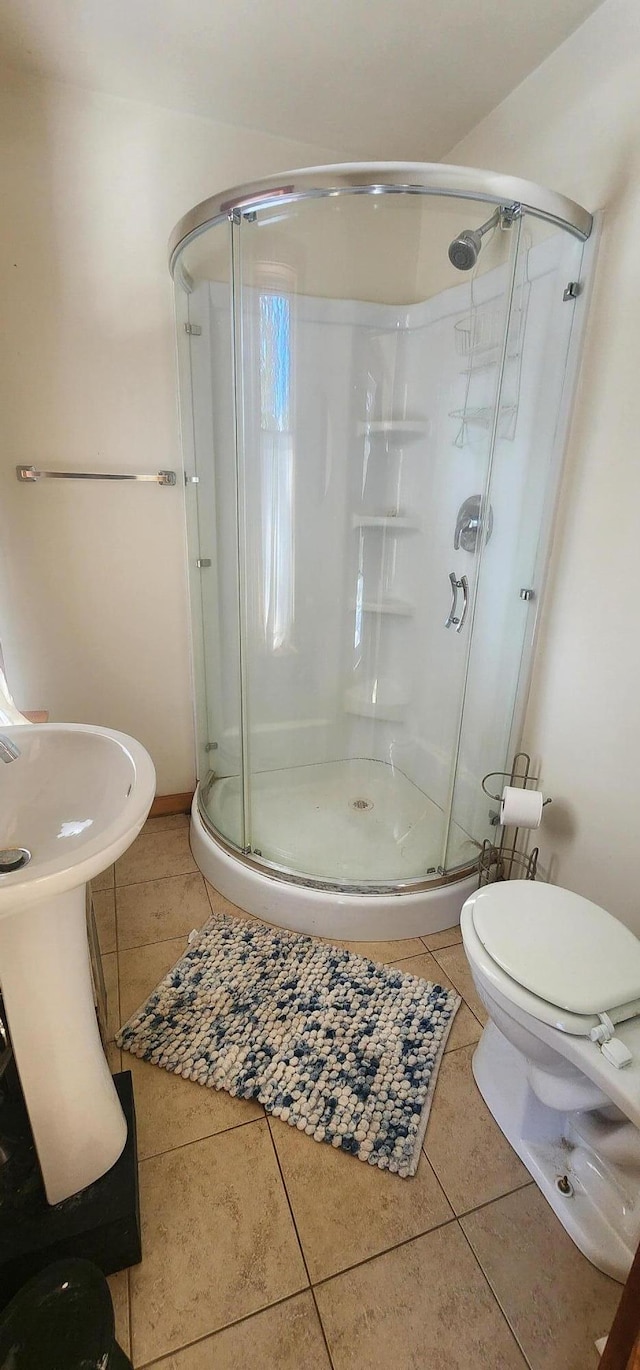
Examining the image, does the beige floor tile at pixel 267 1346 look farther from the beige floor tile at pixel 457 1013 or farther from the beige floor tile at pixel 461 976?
the beige floor tile at pixel 461 976

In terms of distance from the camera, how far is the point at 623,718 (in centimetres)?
147

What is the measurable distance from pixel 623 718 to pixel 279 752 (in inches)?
50.7

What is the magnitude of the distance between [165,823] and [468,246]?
2177 mm

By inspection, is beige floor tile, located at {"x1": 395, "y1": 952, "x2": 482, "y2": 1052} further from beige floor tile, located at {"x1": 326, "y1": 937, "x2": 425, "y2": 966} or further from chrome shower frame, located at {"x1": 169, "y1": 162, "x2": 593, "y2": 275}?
chrome shower frame, located at {"x1": 169, "y1": 162, "x2": 593, "y2": 275}

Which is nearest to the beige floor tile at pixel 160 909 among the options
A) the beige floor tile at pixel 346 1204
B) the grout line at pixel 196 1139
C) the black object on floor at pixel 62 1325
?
the grout line at pixel 196 1139

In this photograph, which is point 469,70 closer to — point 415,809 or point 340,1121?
point 415,809

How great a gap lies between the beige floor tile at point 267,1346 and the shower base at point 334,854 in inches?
33.9

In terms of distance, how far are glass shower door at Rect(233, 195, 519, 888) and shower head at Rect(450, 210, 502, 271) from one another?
3 cm

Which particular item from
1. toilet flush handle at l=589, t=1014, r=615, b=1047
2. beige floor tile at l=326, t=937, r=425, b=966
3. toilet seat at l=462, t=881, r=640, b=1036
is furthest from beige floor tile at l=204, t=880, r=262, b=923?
toilet flush handle at l=589, t=1014, r=615, b=1047

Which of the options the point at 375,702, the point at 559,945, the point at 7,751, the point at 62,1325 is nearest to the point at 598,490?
the point at 559,945

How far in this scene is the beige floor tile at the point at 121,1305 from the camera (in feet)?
3.09

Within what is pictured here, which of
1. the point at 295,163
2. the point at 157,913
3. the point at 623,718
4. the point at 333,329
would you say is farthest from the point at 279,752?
the point at 295,163

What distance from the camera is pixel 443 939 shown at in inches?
71.2

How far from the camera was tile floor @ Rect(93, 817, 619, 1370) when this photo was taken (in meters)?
0.95
